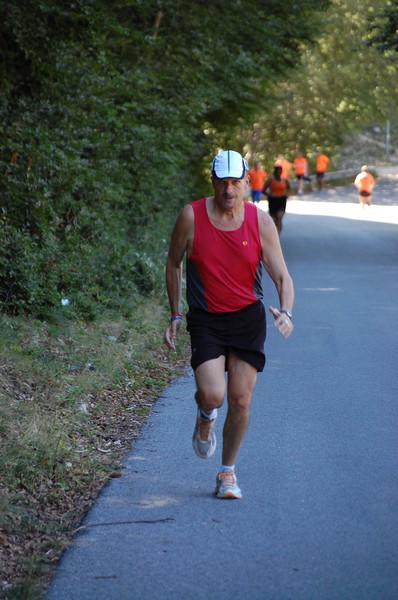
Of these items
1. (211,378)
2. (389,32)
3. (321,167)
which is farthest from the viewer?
(321,167)

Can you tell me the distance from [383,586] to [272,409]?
416 centimetres

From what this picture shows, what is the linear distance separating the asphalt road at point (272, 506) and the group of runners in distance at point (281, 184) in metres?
14.6

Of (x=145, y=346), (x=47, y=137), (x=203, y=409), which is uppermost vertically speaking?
(x=47, y=137)

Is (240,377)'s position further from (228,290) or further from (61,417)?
(61,417)

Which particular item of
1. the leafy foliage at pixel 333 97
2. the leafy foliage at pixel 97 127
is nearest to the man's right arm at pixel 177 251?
the leafy foliage at pixel 97 127

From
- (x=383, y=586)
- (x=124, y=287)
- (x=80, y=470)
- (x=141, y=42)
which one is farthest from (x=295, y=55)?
(x=383, y=586)

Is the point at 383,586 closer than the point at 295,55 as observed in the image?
Yes

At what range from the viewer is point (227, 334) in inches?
264

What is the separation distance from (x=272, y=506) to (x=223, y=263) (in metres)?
1.41

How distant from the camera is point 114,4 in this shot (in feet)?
53.4

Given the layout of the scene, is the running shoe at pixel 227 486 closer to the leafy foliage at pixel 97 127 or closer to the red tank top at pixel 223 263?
the red tank top at pixel 223 263

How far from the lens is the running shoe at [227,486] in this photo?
21.8 ft

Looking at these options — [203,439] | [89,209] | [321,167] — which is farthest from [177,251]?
[321,167]

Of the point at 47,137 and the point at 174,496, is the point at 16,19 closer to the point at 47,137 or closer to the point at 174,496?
the point at 47,137
